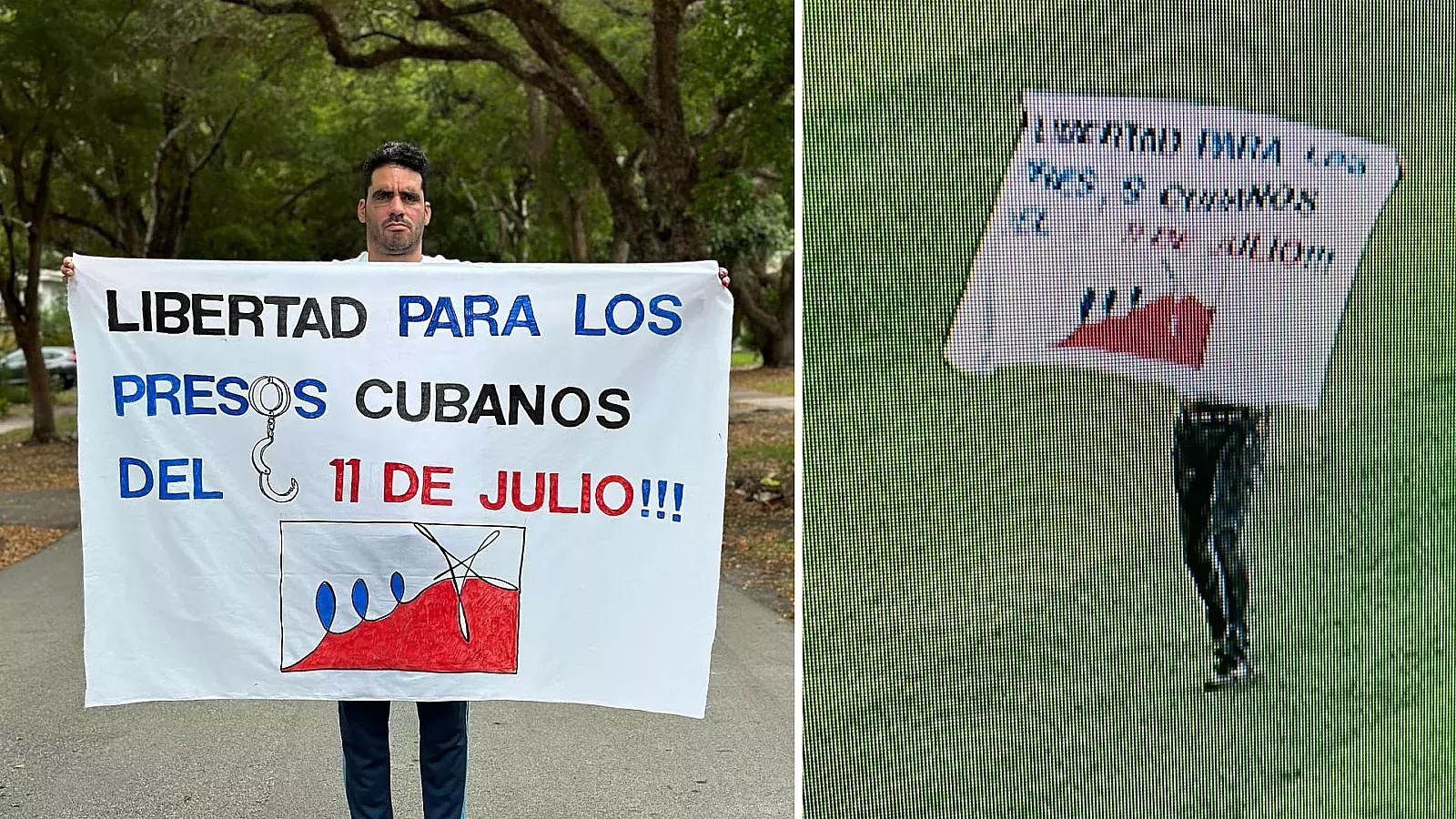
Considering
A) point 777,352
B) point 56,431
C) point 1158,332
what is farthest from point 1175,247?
point 777,352

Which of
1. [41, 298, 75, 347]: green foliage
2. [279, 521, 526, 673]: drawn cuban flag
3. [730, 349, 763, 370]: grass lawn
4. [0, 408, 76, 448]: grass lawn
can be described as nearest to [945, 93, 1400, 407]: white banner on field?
[279, 521, 526, 673]: drawn cuban flag

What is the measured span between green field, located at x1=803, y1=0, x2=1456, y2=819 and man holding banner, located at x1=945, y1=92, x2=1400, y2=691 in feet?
0.15

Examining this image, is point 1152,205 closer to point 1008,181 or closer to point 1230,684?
point 1008,181

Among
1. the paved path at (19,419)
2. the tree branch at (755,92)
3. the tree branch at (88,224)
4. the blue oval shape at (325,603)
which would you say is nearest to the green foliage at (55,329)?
the paved path at (19,419)

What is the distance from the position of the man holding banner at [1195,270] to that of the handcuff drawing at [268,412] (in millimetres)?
1925

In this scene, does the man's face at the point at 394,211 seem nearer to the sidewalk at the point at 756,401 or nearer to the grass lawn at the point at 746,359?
the sidewalk at the point at 756,401

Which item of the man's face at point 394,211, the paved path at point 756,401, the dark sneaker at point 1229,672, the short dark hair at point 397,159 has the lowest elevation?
the paved path at point 756,401

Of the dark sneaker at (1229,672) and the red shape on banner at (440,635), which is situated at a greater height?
the dark sneaker at (1229,672)

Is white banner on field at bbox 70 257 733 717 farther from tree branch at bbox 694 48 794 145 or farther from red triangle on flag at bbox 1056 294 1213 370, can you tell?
tree branch at bbox 694 48 794 145

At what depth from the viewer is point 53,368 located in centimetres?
3500

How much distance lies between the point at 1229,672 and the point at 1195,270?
3.11 feet

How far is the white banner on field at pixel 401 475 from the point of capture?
12.8 ft

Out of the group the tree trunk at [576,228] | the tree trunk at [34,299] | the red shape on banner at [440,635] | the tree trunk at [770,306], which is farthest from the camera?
the tree trunk at [770,306]

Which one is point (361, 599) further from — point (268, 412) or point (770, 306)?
point (770, 306)
